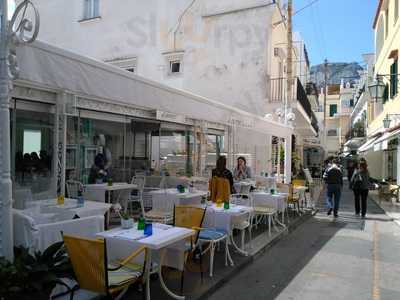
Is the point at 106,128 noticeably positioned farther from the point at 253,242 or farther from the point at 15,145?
the point at 253,242

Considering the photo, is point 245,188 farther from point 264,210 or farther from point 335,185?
point 335,185

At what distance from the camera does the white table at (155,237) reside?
3.88m

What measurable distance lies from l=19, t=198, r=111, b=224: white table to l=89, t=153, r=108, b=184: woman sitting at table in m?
3.37

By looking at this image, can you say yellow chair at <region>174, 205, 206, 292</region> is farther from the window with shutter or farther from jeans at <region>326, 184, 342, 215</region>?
the window with shutter

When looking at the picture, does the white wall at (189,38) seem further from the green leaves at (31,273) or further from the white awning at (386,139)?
the green leaves at (31,273)

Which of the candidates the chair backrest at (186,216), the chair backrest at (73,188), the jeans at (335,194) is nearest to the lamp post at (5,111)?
the chair backrest at (186,216)

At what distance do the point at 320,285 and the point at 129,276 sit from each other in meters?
2.85

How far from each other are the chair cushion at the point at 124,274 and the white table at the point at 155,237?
117mm

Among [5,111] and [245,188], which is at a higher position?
[5,111]

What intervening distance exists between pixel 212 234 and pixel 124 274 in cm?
197

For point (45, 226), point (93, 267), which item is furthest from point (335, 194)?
point (93, 267)

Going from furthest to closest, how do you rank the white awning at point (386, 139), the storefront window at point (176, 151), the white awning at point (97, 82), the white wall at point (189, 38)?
the white wall at point (189, 38), the white awning at point (386, 139), the storefront window at point (176, 151), the white awning at point (97, 82)

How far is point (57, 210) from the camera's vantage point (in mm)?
5324

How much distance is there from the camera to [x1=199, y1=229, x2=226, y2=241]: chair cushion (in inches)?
210
